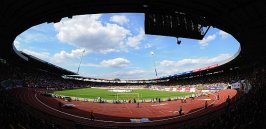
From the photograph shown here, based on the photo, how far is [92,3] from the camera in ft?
61.3

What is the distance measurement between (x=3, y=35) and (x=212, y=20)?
66.8 ft

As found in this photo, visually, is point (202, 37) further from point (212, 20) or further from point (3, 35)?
point (3, 35)

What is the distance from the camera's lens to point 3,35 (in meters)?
26.4

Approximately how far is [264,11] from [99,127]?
57.2 feet

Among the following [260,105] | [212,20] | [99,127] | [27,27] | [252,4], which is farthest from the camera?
[99,127]

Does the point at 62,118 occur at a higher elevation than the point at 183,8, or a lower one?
lower

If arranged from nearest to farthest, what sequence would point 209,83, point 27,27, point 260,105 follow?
point 260,105, point 27,27, point 209,83

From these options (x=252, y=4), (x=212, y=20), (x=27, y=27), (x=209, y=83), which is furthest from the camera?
(x=209, y=83)

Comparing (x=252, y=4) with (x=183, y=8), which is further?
(x=183, y=8)

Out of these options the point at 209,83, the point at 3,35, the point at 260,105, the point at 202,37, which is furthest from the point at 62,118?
the point at 209,83

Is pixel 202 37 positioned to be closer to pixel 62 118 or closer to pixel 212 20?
pixel 212 20

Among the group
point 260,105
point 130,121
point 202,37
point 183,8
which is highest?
point 183,8

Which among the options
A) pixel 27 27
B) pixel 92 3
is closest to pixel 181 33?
pixel 92 3

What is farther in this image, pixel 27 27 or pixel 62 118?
pixel 62 118
